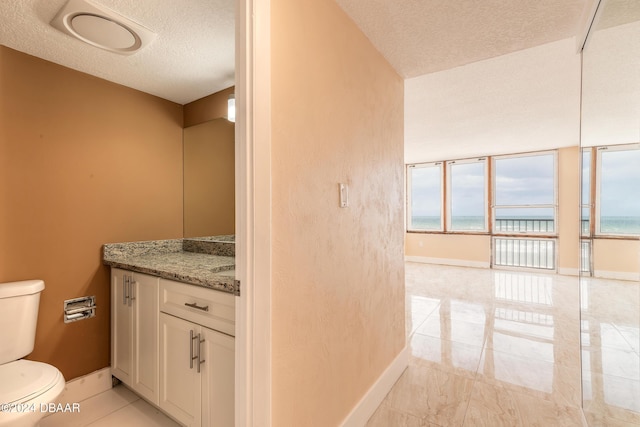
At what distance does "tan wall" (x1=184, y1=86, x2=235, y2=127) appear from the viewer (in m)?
2.37

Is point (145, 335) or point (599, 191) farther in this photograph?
point (145, 335)

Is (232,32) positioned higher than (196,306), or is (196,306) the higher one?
(232,32)

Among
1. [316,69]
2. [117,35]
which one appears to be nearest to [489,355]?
[316,69]

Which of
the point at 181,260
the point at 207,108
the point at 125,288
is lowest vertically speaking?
the point at 125,288

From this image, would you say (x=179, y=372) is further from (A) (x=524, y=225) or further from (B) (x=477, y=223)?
(A) (x=524, y=225)

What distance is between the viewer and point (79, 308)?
6.33 feet

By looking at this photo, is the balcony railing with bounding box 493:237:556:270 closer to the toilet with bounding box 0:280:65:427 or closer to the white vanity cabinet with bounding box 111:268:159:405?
the white vanity cabinet with bounding box 111:268:159:405

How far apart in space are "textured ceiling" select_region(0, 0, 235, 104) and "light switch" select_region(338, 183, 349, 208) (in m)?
1.11

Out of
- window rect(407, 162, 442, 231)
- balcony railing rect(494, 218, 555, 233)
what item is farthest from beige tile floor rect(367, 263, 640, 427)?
window rect(407, 162, 442, 231)

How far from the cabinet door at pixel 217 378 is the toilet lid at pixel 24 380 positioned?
731 mm

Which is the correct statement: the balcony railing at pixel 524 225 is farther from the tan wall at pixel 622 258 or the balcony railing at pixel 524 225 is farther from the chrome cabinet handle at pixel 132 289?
the chrome cabinet handle at pixel 132 289

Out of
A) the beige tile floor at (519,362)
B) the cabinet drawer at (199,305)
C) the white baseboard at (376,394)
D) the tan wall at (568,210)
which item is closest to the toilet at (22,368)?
the cabinet drawer at (199,305)

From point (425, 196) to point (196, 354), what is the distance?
21.7ft

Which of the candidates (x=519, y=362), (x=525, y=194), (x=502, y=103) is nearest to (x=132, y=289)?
(x=519, y=362)
